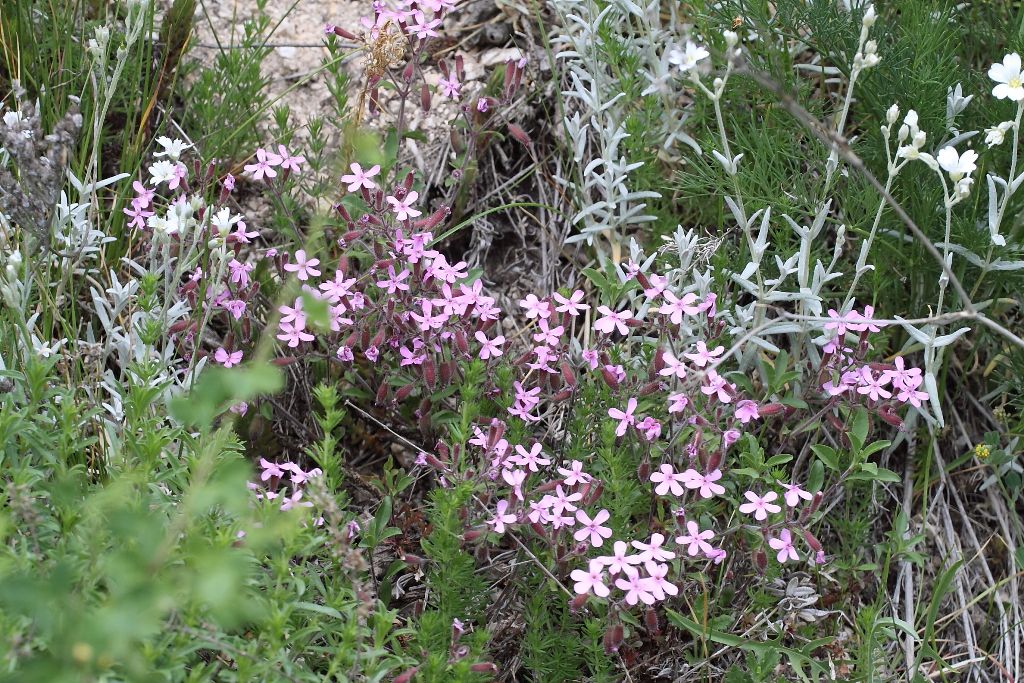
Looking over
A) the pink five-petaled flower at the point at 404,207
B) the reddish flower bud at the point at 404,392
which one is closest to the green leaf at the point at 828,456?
the reddish flower bud at the point at 404,392

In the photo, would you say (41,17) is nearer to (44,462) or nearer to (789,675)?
(44,462)

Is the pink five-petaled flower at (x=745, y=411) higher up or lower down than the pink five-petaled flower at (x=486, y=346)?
lower down

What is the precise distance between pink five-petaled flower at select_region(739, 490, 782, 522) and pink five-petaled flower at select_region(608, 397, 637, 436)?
0.34m

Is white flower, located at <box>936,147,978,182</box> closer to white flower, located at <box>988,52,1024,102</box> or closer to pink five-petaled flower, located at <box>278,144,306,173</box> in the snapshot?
white flower, located at <box>988,52,1024,102</box>

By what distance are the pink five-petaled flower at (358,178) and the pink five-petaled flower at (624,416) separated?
97cm

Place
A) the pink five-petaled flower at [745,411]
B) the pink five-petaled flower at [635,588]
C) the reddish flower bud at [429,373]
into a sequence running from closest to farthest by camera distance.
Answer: the pink five-petaled flower at [635,588], the pink five-petaled flower at [745,411], the reddish flower bud at [429,373]

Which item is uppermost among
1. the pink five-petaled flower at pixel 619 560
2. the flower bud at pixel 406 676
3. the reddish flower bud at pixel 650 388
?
the reddish flower bud at pixel 650 388

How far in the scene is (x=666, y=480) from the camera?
242 centimetres

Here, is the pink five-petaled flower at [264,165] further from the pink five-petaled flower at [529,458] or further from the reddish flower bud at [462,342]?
the pink five-petaled flower at [529,458]

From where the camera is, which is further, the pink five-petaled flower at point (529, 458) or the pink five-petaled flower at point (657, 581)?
the pink five-petaled flower at point (529, 458)

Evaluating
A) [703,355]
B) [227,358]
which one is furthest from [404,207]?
[703,355]

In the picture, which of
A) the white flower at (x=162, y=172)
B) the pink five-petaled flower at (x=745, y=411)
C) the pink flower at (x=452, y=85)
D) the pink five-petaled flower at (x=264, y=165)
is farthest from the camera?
the pink flower at (x=452, y=85)

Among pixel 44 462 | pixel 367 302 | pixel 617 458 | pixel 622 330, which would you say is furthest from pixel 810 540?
pixel 44 462

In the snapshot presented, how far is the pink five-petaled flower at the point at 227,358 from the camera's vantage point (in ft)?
9.02
